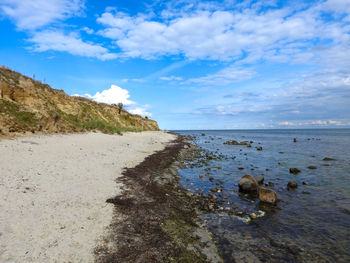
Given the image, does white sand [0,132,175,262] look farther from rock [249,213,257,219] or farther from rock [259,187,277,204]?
rock [259,187,277,204]

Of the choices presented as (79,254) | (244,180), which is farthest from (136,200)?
(244,180)

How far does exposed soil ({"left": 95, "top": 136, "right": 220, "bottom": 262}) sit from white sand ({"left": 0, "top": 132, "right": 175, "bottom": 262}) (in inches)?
19.5

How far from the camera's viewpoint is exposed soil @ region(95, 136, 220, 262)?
5.39 metres

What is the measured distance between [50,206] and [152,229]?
393 centimetres

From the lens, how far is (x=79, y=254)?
4945 mm

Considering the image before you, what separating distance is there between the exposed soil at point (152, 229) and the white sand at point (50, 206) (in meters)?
0.50

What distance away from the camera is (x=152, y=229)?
6777mm

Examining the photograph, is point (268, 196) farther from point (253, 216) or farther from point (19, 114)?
point (19, 114)

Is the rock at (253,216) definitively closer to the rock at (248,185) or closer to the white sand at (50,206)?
the rock at (248,185)

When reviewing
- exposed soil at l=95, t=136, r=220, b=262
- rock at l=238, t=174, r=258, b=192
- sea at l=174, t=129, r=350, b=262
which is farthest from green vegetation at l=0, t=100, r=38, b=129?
rock at l=238, t=174, r=258, b=192

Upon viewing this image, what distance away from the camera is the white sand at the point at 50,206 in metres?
4.92

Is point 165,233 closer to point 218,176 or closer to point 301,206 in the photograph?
point 301,206

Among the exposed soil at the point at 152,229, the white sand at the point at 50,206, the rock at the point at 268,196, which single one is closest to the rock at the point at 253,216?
the rock at the point at 268,196

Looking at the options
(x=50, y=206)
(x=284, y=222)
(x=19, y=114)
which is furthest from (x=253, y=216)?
(x=19, y=114)
